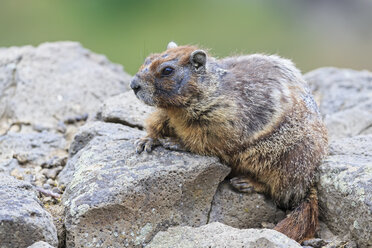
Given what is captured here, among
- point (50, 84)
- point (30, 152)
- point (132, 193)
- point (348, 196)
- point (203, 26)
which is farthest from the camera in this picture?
point (203, 26)

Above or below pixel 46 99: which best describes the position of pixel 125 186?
above

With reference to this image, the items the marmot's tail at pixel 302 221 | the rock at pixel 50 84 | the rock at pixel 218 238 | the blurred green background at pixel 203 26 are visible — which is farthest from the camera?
the blurred green background at pixel 203 26

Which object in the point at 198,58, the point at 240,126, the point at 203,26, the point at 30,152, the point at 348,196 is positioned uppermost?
the point at 198,58

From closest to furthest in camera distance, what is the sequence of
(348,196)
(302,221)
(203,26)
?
(348,196) < (302,221) < (203,26)

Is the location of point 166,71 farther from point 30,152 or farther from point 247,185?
point 30,152

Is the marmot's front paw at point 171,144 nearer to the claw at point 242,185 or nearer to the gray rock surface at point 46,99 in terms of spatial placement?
the claw at point 242,185

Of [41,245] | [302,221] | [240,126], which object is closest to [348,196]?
[302,221]

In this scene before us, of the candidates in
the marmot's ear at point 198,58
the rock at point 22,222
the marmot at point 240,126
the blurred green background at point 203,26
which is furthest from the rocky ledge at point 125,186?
the blurred green background at point 203,26
